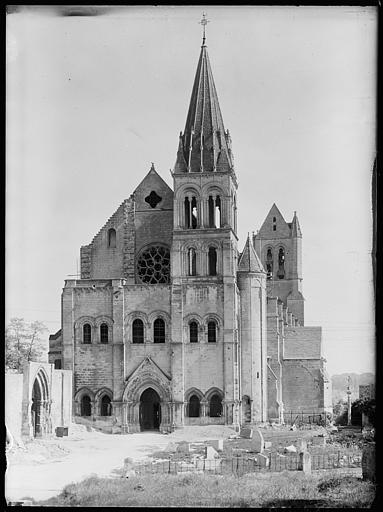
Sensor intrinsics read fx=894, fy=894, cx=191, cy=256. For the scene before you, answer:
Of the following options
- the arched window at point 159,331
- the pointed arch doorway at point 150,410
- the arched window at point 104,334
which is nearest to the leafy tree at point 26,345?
the arched window at point 104,334

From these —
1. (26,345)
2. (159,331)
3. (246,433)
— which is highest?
(159,331)

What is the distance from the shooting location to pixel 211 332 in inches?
1944

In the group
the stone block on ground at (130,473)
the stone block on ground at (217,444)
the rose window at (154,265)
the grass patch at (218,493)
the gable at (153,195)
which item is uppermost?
the gable at (153,195)

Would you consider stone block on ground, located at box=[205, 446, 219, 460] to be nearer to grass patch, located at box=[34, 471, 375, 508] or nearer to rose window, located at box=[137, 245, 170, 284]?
grass patch, located at box=[34, 471, 375, 508]

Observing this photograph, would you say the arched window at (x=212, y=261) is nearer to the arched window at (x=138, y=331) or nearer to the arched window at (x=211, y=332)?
the arched window at (x=211, y=332)

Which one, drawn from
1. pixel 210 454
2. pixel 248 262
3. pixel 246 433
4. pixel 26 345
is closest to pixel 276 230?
pixel 248 262

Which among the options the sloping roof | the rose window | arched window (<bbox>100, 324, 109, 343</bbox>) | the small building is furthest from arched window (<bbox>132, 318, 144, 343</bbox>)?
the sloping roof

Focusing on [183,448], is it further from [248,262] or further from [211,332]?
[248,262]

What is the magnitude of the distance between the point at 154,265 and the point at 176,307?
4.11m

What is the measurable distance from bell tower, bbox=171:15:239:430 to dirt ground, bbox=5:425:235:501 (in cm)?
301

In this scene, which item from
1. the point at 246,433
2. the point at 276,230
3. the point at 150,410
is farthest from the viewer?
the point at 276,230

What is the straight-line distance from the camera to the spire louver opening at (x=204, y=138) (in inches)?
1998

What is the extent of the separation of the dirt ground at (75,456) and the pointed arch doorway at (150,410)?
75.6 inches

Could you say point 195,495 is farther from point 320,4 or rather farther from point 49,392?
point 49,392
